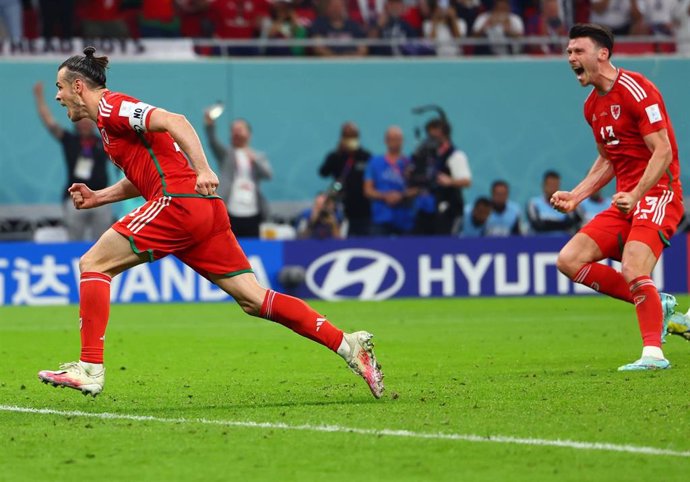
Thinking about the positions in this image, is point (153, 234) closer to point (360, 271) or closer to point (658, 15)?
point (360, 271)

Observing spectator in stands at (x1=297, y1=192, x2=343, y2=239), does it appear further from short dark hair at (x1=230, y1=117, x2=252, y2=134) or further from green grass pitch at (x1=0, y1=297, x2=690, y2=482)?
green grass pitch at (x1=0, y1=297, x2=690, y2=482)

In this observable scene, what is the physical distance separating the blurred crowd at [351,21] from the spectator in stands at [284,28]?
16 millimetres

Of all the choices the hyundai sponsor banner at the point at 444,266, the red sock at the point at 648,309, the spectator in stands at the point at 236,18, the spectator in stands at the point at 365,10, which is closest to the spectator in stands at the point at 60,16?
the spectator in stands at the point at 236,18

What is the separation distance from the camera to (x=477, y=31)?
2248cm

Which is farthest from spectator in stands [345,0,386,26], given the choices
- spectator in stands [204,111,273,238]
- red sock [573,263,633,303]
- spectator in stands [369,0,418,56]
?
red sock [573,263,633,303]

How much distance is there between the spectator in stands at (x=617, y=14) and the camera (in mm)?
22953

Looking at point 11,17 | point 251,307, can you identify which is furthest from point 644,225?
point 11,17

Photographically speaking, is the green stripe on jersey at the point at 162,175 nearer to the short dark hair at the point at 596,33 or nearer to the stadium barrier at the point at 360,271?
the short dark hair at the point at 596,33

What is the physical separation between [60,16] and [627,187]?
13.5 m

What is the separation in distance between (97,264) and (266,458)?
2270 mm

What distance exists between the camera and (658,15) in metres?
23.2

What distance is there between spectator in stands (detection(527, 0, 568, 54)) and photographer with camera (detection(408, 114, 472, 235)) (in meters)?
3.03

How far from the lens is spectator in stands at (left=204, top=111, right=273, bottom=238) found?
2002cm

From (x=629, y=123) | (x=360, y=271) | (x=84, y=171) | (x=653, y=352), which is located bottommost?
(x=360, y=271)
